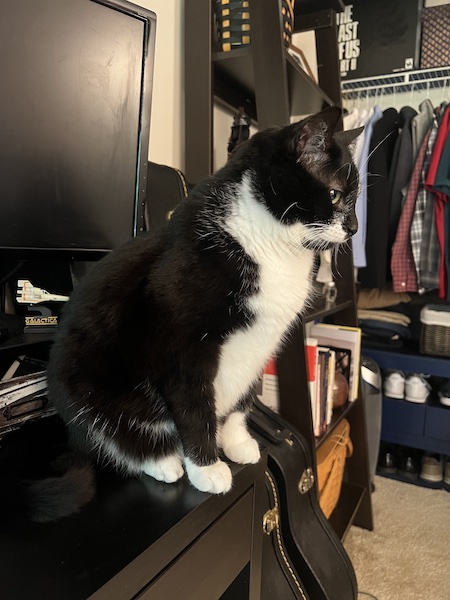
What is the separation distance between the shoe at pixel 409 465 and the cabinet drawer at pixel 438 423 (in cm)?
12

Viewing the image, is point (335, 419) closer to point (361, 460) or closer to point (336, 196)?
point (361, 460)

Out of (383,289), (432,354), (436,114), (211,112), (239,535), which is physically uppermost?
(436,114)

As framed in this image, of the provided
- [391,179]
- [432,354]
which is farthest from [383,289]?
[391,179]

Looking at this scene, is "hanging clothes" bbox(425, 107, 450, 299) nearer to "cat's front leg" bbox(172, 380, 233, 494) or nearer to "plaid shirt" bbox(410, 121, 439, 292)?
"plaid shirt" bbox(410, 121, 439, 292)

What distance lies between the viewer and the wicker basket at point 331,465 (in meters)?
1.24

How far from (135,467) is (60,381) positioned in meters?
0.16

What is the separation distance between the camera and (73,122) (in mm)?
695

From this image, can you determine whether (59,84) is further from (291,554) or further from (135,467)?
(291,554)

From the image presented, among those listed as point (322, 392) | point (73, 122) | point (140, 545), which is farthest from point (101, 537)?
point (322, 392)

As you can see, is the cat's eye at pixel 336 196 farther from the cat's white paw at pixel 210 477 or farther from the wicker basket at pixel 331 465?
the wicker basket at pixel 331 465

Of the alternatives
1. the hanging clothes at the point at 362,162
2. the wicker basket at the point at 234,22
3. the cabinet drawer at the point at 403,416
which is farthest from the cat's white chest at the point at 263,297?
the cabinet drawer at the point at 403,416

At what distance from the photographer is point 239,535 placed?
0.58 meters

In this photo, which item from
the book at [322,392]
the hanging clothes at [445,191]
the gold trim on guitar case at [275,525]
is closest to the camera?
the gold trim on guitar case at [275,525]

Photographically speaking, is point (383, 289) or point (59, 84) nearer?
point (59, 84)
